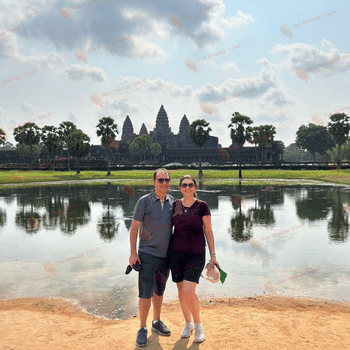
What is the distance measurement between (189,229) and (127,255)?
5.41 meters

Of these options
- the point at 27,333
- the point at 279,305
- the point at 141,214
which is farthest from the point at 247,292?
the point at 27,333

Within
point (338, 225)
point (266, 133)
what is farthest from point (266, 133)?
point (338, 225)

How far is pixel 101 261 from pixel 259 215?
355 inches

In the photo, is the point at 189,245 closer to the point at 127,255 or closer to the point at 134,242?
the point at 134,242

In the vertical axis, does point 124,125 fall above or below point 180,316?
above

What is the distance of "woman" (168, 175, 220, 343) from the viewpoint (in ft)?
15.0

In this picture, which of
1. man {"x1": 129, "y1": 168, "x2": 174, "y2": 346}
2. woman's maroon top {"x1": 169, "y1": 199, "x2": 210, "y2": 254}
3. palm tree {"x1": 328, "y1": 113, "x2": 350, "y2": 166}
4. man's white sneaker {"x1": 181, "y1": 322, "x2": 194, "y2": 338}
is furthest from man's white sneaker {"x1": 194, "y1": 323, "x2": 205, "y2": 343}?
palm tree {"x1": 328, "y1": 113, "x2": 350, "y2": 166}

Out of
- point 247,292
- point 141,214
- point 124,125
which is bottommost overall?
point 247,292

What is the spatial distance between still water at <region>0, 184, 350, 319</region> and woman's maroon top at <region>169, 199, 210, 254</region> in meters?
2.03

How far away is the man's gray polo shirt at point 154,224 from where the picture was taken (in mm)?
4656

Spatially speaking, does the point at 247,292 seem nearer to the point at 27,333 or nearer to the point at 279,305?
the point at 279,305

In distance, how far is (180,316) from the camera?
5.58 meters

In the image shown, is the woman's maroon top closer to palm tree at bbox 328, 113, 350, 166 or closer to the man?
the man

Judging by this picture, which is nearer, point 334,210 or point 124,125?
point 334,210
